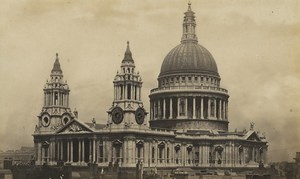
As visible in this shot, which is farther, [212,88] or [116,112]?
[212,88]

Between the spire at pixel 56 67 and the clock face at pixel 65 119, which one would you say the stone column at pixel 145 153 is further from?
the spire at pixel 56 67

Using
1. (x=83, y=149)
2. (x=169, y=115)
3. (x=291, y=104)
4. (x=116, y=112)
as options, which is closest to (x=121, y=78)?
(x=116, y=112)

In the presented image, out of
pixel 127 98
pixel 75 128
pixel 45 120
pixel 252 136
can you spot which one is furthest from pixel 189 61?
pixel 45 120

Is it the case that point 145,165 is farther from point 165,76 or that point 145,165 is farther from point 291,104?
point 291,104

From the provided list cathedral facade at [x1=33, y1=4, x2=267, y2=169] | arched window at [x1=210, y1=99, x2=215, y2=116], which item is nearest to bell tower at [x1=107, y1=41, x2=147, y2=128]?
cathedral facade at [x1=33, y1=4, x2=267, y2=169]

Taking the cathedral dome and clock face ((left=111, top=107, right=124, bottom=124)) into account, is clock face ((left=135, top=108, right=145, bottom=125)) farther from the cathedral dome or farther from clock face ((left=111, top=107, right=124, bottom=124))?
the cathedral dome

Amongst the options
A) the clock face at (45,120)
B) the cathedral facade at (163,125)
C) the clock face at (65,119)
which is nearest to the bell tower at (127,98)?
the cathedral facade at (163,125)

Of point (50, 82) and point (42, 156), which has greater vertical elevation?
point (50, 82)

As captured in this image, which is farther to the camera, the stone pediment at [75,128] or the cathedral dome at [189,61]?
the cathedral dome at [189,61]

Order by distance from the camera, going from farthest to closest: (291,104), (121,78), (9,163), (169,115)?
(169,115) → (9,163) → (121,78) → (291,104)
